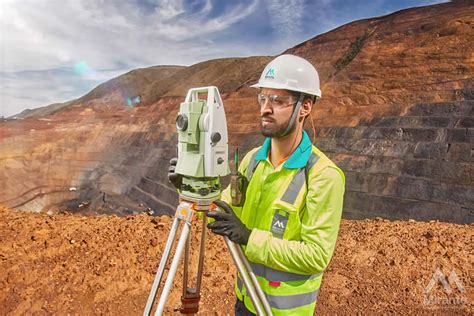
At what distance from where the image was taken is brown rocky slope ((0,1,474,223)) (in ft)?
44.8

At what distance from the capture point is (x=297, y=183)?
171 centimetres

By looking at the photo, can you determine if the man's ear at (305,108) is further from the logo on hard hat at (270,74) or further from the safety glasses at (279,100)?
the logo on hard hat at (270,74)

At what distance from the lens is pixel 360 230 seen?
300 inches

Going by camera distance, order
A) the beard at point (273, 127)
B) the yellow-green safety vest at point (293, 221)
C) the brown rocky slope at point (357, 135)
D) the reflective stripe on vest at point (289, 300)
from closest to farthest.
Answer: the yellow-green safety vest at point (293, 221)
the beard at point (273, 127)
the reflective stripe on vest at point (289, 300)
the brown rocky slope at point (357, 135)

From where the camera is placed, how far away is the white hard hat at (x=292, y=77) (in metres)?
1.75

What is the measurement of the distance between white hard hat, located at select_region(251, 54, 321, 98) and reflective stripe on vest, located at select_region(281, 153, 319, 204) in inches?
14.2

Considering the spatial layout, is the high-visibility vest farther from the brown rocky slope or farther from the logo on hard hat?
the brown rocky slope

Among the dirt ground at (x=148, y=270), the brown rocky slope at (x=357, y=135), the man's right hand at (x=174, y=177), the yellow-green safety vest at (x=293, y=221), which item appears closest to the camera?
the yellow-green safety vest at (x=293, y=221)

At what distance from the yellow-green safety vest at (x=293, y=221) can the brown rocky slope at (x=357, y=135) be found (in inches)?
492

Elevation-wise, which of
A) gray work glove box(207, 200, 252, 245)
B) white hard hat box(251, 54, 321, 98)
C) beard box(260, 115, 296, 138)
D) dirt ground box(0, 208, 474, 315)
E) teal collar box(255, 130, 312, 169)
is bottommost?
dirt ground box(0, 208, 474, 315)

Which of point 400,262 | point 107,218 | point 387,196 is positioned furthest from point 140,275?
point 387,196

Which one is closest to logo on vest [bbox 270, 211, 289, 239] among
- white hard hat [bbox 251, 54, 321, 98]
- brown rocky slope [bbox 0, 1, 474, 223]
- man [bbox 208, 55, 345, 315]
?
man [bbox 208, 55, 345, 315]

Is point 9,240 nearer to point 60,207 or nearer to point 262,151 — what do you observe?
point 262,151

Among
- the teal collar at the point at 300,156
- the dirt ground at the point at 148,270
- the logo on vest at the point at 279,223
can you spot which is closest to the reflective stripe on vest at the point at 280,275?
the logo on vest at the point at 279,223
